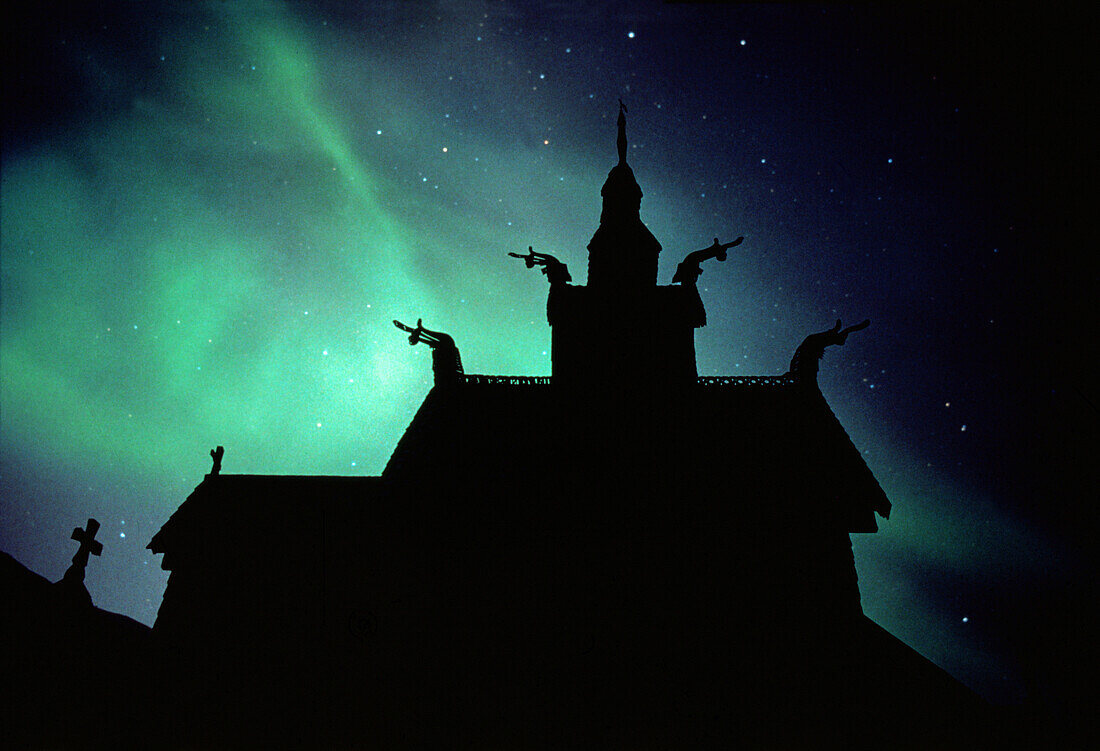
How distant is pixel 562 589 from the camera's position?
10641 mm

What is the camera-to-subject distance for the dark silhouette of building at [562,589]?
9.65 metres

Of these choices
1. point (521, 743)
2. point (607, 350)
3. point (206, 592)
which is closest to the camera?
point (521, 743)

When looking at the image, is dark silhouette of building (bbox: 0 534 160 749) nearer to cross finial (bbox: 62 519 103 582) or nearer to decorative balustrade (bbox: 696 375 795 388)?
cross finial (bbox: 62 519 103 582)

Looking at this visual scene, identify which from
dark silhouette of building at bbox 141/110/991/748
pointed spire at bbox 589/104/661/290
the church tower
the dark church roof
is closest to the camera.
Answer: dark silhouette of building at bbox 141/110/991/748

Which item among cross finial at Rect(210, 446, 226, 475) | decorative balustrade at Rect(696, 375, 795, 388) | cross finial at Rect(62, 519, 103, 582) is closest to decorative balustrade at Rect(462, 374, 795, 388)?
decorative balustrade at Rect(696, 375, 795, 388)

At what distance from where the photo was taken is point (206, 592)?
1249cm

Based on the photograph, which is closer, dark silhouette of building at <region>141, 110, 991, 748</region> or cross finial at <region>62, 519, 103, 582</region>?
dark silhouette of building at <region>141, 110, 991, 748</region>

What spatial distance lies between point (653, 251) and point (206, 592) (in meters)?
18.7

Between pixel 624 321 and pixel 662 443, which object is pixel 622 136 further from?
pixel 662 443

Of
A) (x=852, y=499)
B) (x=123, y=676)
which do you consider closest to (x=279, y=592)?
(x=123, y=676)

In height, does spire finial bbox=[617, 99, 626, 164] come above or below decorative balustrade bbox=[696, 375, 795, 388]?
above

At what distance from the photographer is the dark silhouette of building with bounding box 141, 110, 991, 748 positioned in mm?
9648

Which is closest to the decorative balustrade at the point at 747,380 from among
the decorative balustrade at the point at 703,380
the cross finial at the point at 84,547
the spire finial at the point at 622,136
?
the decorative balustrade at the point at 703,380

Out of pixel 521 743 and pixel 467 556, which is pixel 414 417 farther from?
pixel 521 743
